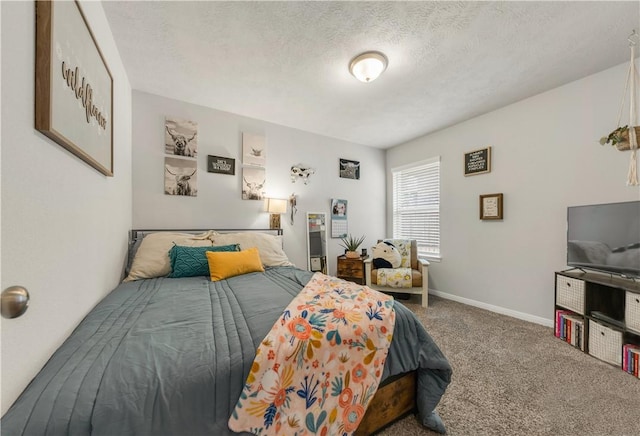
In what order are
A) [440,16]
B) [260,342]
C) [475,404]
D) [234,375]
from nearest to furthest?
1. [234,375]
2. [260,342]
3. [475,404]
4. [440,16]

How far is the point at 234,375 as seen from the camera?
83 cm

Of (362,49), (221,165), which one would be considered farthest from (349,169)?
(362,49)

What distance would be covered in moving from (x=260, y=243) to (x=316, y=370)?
1.80 metres

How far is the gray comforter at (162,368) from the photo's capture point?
2.10ft

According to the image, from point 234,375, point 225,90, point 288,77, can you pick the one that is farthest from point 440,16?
point 234,375

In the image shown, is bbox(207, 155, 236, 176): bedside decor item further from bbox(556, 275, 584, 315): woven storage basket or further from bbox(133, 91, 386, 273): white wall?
bbox(556, 275, 584, 315): woven storage basket

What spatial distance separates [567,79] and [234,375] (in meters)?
3.64

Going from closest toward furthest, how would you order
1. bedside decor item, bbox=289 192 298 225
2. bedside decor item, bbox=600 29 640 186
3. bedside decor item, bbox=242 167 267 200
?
bedside decor item, bbox=600 29 640 186, bedside decor item, bbox=242 167 267 200, bedside decor item, bbox=289 192 298 225

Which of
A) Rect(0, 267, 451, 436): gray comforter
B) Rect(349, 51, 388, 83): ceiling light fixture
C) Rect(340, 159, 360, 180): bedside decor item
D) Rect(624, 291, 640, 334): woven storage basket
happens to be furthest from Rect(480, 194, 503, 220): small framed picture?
Rect(0, 267, 451, 436): gray comforter

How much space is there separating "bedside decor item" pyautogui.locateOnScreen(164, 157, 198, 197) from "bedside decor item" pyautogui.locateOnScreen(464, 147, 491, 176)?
11.5 ft

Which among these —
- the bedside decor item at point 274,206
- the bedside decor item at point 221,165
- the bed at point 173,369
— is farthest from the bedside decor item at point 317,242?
the bed at point 173,369

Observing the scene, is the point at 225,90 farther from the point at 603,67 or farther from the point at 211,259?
the point at 603,67

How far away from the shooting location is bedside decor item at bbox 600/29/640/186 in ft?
6.21

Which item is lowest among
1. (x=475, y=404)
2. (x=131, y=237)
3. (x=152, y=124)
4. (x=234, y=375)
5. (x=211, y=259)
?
(x=475, y=404)
